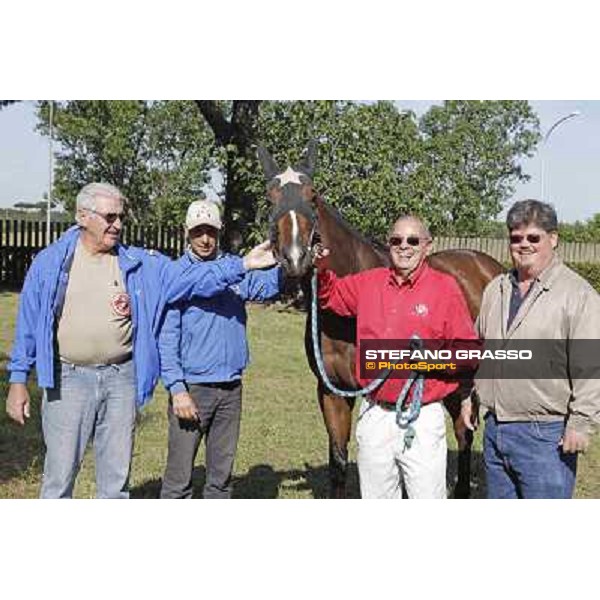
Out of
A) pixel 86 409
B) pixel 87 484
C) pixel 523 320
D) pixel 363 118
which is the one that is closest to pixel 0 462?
pixel 87 484

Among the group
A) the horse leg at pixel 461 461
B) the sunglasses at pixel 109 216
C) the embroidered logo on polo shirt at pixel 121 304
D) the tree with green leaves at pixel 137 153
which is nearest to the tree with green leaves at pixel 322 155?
the tree with green leaves at pixel 137 153

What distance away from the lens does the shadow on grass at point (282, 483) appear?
5.65 m

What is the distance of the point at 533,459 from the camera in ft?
11.1

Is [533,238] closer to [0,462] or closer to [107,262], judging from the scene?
[107,262]

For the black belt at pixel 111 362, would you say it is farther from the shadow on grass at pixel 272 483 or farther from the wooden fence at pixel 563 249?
the wooden fence at pixel 563 249

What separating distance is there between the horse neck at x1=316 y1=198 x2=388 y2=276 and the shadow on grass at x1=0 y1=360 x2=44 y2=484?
3.11 meters

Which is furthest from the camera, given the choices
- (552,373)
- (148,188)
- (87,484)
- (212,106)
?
(212,106)

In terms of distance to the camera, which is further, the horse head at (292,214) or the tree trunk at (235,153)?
the tree trunk at (235,153)

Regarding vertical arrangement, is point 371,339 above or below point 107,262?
below

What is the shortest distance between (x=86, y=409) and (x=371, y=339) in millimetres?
1550

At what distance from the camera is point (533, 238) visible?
133 inches

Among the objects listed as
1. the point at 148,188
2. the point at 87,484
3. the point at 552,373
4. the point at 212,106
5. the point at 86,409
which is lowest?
the point at 87,484

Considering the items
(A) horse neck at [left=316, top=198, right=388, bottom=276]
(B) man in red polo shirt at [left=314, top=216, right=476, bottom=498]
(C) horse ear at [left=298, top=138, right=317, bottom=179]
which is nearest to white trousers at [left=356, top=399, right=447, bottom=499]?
(B) man in red polo shirt at [left=314, top=216, right=476, bottom=498]

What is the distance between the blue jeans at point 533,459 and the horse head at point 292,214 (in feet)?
4.41
